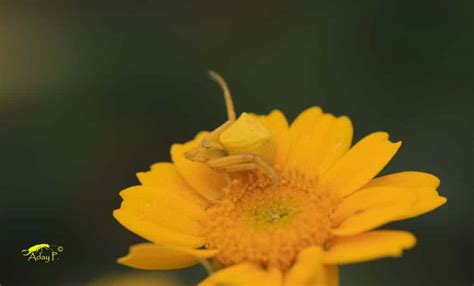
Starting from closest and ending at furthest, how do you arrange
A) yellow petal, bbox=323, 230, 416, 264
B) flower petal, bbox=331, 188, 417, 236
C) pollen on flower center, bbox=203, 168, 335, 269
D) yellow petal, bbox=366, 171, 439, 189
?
yellow petal, bbox=323, 230, 416, 264
flower petal, bbox=331, 188, 417, 236
pollen on flower center, bbox=203, 168, 335, 269
yellow petal, bbox=366, 171, 439, 189

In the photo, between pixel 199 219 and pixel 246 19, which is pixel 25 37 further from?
pixel 199 219

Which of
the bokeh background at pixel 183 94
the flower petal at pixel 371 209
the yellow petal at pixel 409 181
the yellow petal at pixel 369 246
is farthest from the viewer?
the bokeh background at pixel 183 94

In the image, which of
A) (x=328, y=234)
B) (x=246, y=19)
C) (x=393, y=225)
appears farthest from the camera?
(x=246, y=19)

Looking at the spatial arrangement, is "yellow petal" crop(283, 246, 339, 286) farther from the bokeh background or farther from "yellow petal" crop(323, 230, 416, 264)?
the bokeh background

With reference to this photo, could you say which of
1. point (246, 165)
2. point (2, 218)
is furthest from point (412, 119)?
point (2, 218)

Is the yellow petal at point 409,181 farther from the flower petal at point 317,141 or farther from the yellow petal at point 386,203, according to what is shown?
the flower petal at point 317,141
